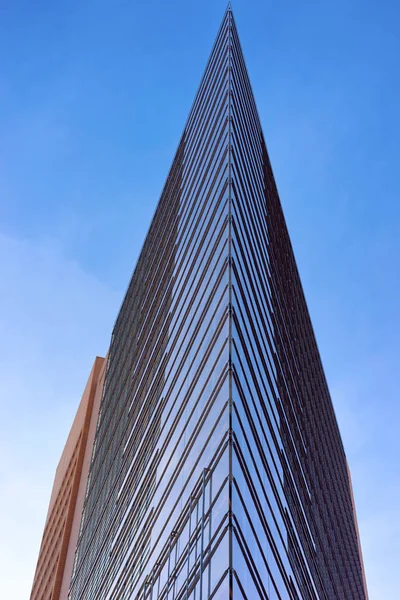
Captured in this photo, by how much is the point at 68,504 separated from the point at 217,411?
33.4 meters

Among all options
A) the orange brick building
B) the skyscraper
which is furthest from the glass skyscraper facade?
the orange brick building

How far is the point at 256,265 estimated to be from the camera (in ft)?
108

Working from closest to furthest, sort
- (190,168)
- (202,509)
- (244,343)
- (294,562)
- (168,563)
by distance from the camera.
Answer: (202,509) < (168,563) < (244,343) < (294,562) < (190,168)

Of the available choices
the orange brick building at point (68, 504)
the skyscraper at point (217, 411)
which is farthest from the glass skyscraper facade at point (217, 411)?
the orange brick building at point (68, 504)

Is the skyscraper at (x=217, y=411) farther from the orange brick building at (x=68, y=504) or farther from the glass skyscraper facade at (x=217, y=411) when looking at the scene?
the orange brick building at (x=68, y=504)

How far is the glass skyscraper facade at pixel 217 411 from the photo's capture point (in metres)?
23.1

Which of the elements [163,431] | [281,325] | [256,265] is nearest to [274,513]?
[163,431]

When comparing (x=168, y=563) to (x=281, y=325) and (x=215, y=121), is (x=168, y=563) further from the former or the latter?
(x=215, y=121)

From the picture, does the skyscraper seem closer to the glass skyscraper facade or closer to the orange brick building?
the glass skyscraper facade

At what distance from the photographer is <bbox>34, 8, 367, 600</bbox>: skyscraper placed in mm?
23141

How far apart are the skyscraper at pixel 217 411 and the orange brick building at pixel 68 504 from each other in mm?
3947

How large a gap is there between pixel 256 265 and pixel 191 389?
22.6 ft

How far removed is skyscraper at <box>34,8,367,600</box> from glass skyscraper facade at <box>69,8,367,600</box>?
0.35ft

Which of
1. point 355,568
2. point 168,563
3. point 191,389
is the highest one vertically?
point 355,568
